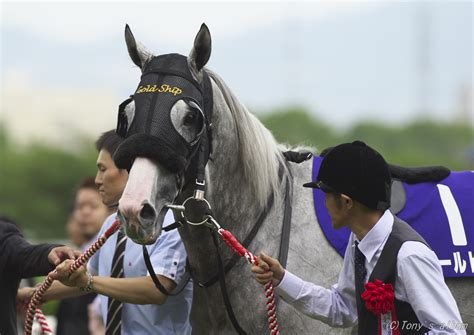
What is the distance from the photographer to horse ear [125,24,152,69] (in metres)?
4.18

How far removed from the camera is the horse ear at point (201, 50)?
403 cm

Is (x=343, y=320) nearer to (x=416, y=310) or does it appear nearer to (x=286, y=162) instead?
(x=416, y=310)

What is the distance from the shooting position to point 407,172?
478cm

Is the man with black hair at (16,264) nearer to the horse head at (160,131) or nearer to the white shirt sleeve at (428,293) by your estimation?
the horse head at (160,131)

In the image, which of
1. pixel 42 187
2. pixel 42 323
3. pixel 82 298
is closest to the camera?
pixel 42 323

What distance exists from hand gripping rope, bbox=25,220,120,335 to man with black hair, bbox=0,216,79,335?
10 cm

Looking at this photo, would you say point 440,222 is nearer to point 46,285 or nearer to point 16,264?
point 46,285

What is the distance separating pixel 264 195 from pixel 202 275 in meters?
0.50

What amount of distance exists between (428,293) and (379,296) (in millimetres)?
196

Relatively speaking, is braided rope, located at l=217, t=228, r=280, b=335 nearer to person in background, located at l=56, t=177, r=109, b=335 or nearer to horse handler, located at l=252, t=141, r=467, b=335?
horse handler, located at l=252, t=141, r=467, b=335

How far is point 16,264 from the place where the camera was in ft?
14.9

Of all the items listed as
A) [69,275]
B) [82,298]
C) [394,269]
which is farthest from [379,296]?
[82,298]

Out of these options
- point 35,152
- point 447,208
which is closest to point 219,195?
point 447,208

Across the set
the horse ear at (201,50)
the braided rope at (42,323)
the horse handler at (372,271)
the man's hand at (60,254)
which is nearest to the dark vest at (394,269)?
the horse handler at (372,271)
